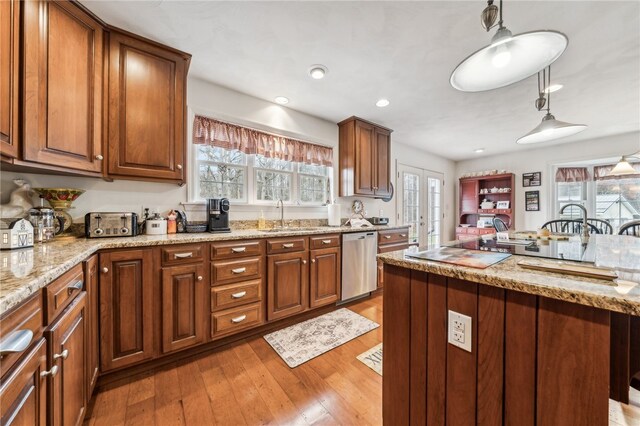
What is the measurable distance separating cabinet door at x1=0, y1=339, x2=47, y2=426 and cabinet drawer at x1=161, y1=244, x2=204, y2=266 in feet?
2.86

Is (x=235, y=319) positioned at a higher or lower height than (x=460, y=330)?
lower

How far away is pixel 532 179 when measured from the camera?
4.75m

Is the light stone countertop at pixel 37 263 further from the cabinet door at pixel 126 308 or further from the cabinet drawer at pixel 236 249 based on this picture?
the cabinet drawer at pixel 236 249

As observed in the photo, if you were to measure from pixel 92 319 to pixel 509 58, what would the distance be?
2.47m

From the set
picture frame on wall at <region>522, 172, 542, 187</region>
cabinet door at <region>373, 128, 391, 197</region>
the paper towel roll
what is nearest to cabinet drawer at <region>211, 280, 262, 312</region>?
the paper towel roll

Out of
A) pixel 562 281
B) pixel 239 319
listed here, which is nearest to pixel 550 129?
pixel 562 281

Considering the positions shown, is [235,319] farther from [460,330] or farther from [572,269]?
[572,269]

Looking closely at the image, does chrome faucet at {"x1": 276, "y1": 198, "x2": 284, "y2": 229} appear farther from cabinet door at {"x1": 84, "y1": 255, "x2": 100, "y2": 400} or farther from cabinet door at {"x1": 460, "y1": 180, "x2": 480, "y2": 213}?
cabinet door at {"x1": 460, "y1": 180, "x2": 480, "y2": 213}

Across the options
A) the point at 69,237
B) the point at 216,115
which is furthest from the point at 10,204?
the point at 216,115

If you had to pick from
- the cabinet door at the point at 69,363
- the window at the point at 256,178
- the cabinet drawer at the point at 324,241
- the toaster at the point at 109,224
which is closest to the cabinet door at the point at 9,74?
the toaster at the point at 109,224

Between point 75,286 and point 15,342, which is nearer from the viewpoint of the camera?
point 15,342

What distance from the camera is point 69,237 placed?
5.45ft

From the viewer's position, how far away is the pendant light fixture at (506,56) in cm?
88

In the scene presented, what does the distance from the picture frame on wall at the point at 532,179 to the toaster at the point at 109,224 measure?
21.2 feet
